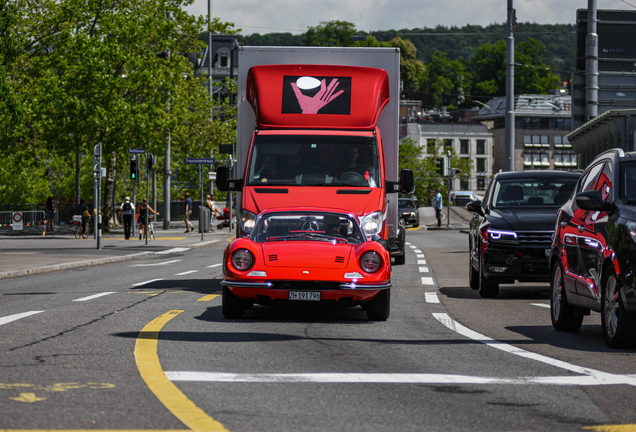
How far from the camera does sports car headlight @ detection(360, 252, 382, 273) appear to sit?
988 cm

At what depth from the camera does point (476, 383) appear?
6.12 meters

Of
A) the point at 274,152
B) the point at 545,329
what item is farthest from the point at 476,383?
the point at 274,152

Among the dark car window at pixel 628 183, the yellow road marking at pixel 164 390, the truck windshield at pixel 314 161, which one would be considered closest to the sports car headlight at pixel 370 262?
the yellow road marking at pixel 164 390

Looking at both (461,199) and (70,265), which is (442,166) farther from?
(461,199)

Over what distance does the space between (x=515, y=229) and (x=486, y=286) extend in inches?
36.6

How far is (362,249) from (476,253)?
444cm

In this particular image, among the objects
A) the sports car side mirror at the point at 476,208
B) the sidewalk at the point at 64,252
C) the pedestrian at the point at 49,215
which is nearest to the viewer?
the sports car side mirror at the point at 476,208

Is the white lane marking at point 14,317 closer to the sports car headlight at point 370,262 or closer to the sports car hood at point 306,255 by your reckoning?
the sports car hood at point 306,255

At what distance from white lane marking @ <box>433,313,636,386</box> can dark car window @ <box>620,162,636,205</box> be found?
1703 millimetres

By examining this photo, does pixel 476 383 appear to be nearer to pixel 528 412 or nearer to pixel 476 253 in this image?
pixel 528 412

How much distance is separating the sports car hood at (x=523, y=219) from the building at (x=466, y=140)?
107m

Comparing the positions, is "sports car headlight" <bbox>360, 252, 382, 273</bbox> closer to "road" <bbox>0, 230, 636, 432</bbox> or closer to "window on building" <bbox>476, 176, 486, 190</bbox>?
"road" <bbox>0, 230, 636, 432</bbox>

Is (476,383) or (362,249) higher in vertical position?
(362,249)

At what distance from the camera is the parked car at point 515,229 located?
12953mm
